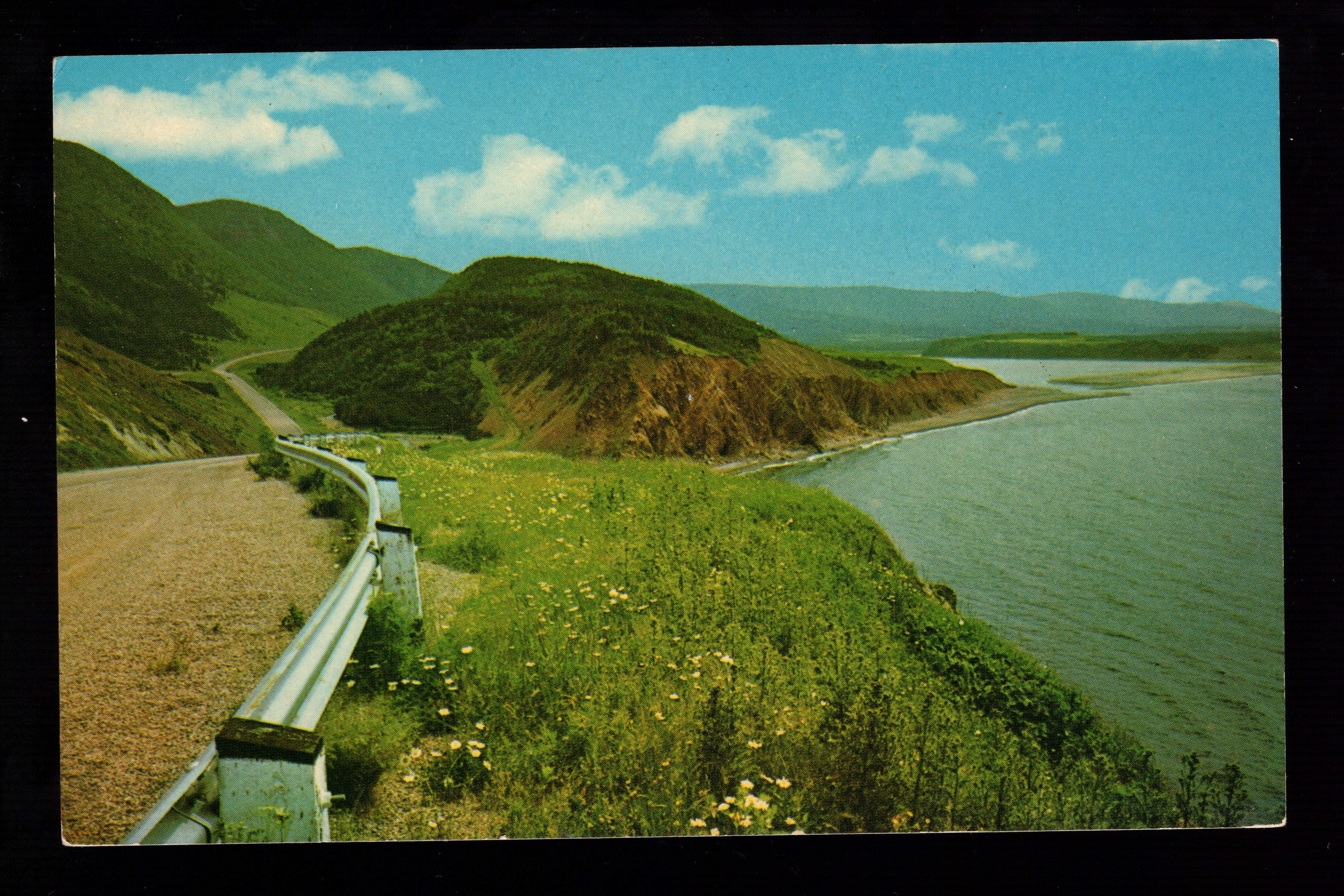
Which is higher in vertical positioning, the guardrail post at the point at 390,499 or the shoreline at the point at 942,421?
the shoreline at the point at 942,421

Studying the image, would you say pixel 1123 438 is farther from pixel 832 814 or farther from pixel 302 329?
pixel 302 329

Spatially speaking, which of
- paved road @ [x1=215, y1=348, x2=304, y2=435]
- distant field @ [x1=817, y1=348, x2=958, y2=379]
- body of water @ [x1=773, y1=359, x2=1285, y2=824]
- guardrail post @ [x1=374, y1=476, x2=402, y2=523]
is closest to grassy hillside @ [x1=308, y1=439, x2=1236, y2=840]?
guardrail post @ [x1=374, y1=476, x2=402, y2=523]

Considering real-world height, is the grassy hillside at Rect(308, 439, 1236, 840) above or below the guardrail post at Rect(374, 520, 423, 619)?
below

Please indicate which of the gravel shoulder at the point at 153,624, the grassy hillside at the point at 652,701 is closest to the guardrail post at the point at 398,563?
the grassy hillside at the point at 652,701

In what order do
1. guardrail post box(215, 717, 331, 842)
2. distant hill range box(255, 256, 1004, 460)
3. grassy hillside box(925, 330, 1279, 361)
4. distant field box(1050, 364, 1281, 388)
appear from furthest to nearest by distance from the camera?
distant hill range box(255, 256, 1004, 460) < grassy hillside box(925, 330, 1279, 361) < distant field box(1050, 364, 1281, 388) < guardrail post box(215, 717, 331, 842)

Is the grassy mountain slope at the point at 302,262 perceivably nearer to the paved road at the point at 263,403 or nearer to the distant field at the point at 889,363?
the paved road at the point at 263,403

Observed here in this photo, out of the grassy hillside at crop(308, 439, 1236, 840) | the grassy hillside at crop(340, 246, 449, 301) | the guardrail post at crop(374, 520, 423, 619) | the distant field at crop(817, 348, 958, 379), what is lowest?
the grassy hillside at crop(308, 439, 1236, 840)

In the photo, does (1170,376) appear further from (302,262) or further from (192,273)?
(192,273)

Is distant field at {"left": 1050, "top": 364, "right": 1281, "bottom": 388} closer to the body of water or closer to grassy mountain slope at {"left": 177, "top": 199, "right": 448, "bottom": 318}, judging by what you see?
the body of water
